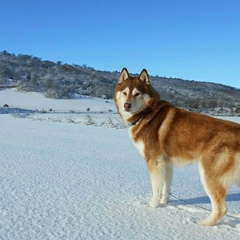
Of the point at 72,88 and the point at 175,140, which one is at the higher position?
the point at 72,88

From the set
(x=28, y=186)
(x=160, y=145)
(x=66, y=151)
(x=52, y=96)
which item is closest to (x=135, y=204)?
(x=160, y=145)

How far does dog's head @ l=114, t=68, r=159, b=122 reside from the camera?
469cm

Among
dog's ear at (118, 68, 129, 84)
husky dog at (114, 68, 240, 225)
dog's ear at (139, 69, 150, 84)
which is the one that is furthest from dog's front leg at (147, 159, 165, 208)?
dog's ear at (118, 68, 129, 84)

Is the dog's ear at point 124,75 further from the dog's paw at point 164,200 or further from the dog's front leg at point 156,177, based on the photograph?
the dog's paw at point 164,200

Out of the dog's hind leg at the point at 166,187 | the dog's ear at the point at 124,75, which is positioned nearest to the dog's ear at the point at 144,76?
the dog's ear at the point at 124,75

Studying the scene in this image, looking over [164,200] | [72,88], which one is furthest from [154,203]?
[72,88]

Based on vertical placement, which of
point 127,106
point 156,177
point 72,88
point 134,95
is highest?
point 72,88

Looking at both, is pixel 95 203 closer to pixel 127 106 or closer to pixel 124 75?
pixel 127 106

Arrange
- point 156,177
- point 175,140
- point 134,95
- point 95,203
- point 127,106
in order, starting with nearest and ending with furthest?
1. point 175,140
2. point 95,203
3. point 156,177
4. point 127,106
5. point 134,95

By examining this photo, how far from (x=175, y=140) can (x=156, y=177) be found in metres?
0.62

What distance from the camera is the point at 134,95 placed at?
4.73 m

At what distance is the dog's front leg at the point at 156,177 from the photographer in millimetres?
4442

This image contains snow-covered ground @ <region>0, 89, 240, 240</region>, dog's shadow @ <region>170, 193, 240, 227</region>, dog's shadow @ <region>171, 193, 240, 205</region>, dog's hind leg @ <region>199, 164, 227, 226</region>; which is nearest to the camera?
snow-covered ground @ <region>0, 89, 240, 240</region>

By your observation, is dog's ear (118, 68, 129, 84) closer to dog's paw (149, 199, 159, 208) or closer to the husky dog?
the husky dog
